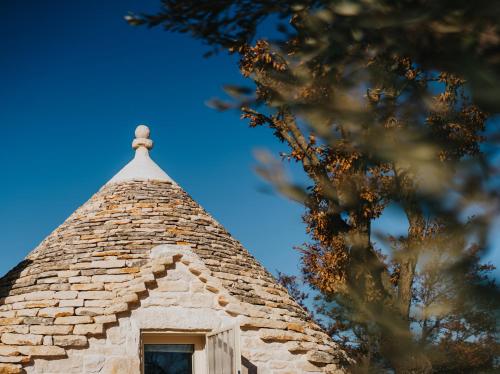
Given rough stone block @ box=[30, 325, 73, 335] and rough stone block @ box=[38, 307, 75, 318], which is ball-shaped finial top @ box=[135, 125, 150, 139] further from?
rough stone block @ box=[30, 325, 73, 335]

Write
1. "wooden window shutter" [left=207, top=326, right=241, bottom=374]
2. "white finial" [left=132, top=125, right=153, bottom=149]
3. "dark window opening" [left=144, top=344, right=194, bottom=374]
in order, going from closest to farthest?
"wooden window shutter" [left=207, top=326, right=241, bottom=374] < "dark window opening" [left=144, top=344, right=194, bottom=374] < "white finial" [left=132, top=125, right=153, bottom=149]

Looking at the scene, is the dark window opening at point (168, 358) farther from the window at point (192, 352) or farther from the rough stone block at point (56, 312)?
the rough stone block at point (56, 312)

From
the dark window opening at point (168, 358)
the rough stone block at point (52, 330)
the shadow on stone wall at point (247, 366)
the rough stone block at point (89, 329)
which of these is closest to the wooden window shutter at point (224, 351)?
the shadow on stone wall at point (247, 366)

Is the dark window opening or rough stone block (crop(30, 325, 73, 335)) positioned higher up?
rough stone block (crop(30, 325, 73, 335))

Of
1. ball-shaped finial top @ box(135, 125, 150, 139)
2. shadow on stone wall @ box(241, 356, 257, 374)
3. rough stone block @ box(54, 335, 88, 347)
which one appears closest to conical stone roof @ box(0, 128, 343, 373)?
rough stone block @ box(54, 335, 88, 347)

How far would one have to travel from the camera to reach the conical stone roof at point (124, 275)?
339 inches

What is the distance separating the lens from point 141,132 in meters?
11.9

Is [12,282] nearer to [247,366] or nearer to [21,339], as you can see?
[21,339]

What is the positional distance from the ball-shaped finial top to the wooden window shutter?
4250 millimetres

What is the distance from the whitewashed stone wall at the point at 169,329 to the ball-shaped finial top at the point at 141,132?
3.33 metres

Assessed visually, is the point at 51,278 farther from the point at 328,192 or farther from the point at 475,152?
the point at 475,152

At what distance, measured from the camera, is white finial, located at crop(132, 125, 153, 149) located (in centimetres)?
1179

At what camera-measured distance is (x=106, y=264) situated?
942 centimetres

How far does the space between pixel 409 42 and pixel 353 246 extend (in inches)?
207
